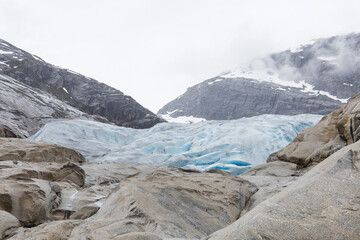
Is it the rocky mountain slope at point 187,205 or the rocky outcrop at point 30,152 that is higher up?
the rocky mountain slope at point 187,205

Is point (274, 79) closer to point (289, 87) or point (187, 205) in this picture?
point (289, 87)

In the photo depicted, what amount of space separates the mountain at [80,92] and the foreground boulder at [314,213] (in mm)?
51925

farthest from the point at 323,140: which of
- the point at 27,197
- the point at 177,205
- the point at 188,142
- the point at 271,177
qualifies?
the point at 188,142

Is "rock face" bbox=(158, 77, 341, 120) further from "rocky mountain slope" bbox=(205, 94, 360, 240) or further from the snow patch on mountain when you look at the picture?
"rocky mountain slope" bbox=(205, 94, 360, 240)

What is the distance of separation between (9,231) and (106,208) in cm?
160

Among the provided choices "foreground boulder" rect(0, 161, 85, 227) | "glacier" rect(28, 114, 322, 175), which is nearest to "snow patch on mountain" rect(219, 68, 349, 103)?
"glacier" rect(28, 114, 322, 175)

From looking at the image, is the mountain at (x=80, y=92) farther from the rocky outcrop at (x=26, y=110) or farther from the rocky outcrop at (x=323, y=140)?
the rocky outcrop at (x=323, y=140)

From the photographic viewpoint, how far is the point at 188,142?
2539 centimetres

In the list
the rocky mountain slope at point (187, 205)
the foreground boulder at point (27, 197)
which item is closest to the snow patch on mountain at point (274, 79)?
the rocky mountain slope at point (187, 205)

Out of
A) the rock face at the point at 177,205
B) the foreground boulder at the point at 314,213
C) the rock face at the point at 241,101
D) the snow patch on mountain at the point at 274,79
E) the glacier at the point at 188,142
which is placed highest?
the snow patch on mountain at the point at 274,79

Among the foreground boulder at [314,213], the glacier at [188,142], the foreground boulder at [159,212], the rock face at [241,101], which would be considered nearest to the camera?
the foreground boulder at [314,213]

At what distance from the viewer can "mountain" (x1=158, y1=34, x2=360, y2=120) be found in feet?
433

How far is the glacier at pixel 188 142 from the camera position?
19.6m

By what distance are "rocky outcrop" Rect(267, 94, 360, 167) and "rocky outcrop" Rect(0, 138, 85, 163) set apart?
1172cm
